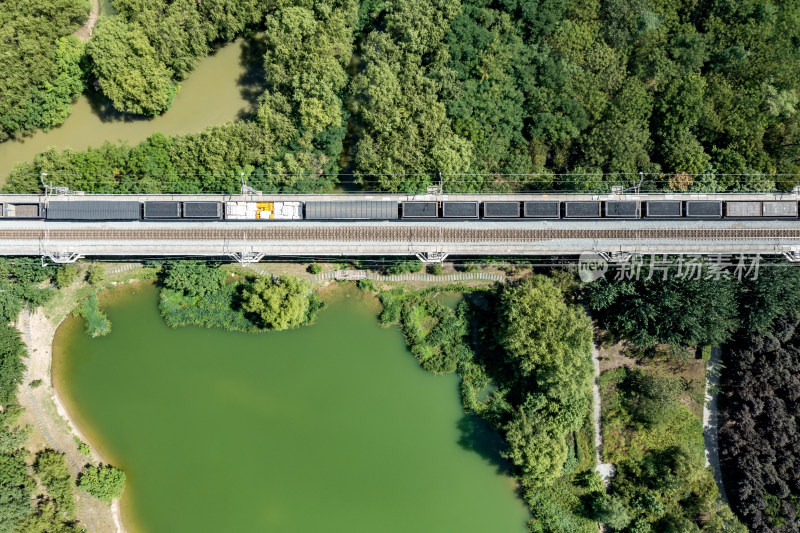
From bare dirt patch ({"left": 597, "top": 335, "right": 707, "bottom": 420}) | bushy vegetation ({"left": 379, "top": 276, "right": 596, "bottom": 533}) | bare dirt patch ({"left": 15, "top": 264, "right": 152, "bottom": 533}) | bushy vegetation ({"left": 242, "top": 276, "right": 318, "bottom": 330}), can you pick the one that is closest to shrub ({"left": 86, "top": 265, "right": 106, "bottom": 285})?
bare dirt patch ({"left": 15, "top": 264, "right": 152, "bottom": 533})

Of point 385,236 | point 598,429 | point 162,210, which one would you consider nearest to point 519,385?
point 598,429

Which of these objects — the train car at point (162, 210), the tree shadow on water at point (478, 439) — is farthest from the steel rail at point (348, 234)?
the tree shadow on water at point (478, 439)

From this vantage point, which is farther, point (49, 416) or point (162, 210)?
point (49, 416)

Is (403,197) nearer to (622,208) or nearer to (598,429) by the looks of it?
(622,208)

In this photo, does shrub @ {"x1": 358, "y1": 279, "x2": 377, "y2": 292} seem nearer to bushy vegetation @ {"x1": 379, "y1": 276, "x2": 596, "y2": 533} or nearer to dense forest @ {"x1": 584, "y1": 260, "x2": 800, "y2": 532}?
Result: bushy vegetation @ {"x1": 379, "y1": 276, "x2": 596, "y2": 533}

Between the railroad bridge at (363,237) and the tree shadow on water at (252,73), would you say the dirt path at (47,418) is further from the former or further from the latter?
the tree shadow on water at (252,73)

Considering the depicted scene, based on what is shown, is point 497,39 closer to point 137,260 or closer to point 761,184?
point 761,184
